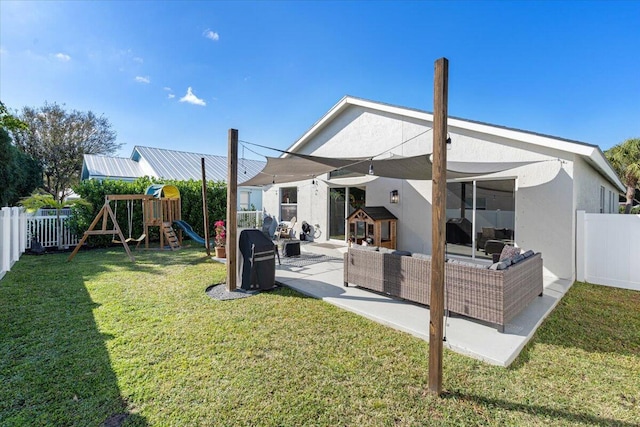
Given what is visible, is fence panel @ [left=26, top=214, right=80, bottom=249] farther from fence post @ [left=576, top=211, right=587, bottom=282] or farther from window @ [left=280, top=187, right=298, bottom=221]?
Result: fence post @ [left=576, top=211, right=587, bottom=282]

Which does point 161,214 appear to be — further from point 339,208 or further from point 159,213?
point 339,208

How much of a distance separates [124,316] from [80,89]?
16727 mm

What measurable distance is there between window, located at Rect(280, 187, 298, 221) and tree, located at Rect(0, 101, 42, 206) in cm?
1027

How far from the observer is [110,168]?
64.2 ft

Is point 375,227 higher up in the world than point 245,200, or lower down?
lower down

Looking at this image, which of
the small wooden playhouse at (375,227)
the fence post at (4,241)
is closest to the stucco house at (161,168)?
the small wooden playhouse at (375,227)

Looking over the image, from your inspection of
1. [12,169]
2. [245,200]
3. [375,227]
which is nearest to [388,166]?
[375,227]

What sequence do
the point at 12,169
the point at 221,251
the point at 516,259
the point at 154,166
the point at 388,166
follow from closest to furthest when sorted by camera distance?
the point at 516,259 → the point at 388,166 → the point at 221,251 → the point at 12,169 → the point at 154,166

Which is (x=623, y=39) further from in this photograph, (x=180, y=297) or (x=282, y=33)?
(x=180, y=297)

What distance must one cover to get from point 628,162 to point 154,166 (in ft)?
113

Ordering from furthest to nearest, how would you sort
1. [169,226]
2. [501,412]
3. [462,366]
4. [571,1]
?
[169,226], [571,1], [462,366], [501,412]

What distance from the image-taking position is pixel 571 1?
306 inches

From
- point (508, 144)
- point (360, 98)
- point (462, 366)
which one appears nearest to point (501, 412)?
point (462, 366)

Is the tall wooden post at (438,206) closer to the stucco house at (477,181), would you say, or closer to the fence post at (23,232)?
the stucco house at (477,181)
